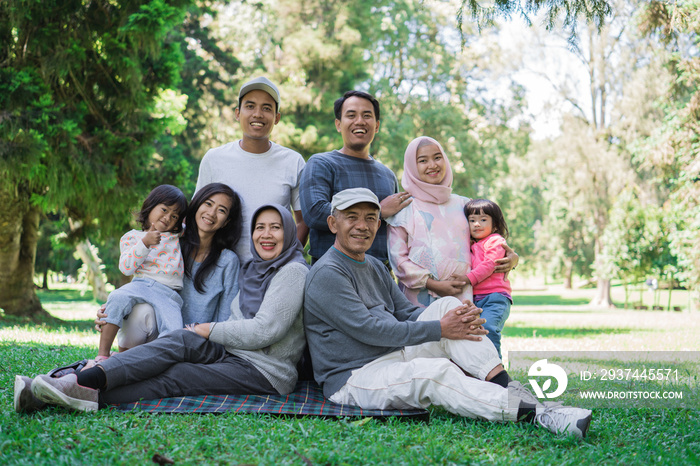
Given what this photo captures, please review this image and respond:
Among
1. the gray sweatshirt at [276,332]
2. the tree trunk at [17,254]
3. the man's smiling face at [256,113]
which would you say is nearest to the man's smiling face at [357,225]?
the gray sweatshirt at [276,332]

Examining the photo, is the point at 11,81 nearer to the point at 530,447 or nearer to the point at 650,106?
the point at 530,447

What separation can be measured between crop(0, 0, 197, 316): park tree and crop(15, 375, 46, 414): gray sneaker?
646 centimetres

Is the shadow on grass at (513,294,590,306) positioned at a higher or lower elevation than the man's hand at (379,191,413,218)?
lower

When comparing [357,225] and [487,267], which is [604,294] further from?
[357,225]

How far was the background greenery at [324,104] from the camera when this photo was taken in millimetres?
9461

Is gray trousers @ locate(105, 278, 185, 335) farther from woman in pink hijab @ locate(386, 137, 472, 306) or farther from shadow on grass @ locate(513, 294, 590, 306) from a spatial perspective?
shadow on grass @ locate(513, 294, 590, 306)

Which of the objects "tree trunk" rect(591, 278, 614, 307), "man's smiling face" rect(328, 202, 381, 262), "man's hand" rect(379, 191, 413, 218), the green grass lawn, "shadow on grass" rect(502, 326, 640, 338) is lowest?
"tree trunk" rect(591, 278, 614, 307)

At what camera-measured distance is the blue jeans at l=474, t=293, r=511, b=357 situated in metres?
4.38

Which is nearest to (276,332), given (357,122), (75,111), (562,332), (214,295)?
(214,295)

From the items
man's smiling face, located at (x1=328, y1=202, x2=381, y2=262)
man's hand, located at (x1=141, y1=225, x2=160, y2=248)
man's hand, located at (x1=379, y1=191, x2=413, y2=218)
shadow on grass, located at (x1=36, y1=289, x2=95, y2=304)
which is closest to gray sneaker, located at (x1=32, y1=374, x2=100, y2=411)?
man's hand, located at (x1=141, y1=225, x2=160, y2=248)

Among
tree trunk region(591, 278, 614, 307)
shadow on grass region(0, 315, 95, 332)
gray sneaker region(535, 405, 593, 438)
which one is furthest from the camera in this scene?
tree trunk region(591, 278, 614, 307)

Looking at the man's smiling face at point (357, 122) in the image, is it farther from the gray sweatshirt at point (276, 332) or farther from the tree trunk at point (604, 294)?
the tree trunk at point (604, 294)

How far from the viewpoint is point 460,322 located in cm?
374

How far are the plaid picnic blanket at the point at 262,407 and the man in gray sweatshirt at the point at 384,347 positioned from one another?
72mm
